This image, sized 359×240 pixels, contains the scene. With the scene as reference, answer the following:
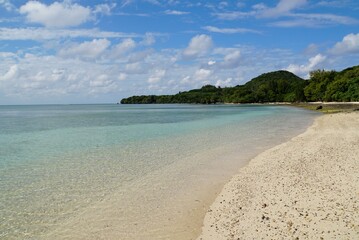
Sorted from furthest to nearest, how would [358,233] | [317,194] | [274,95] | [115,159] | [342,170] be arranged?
[274,95], [115,159], [342,170], [317,194], [358,233]

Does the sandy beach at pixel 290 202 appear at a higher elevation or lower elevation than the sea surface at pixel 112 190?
higher

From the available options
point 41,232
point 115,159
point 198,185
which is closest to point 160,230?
point 41,232

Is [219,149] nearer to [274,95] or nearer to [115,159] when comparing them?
[115,159]

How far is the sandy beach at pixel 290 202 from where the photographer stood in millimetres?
7293

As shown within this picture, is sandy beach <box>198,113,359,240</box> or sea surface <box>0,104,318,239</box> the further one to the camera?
sea surface <box>0,104,318,239</box>

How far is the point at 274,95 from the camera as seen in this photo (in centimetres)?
19962

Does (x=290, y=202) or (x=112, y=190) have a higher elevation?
(x=290, y=202)

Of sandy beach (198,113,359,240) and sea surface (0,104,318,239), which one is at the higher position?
sandy beach (198,113,359,240)

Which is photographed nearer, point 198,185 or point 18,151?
point 198,185

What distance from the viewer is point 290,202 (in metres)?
9.23

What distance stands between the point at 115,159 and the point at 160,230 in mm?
10933

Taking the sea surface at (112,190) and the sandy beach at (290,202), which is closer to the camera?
the sandy beach at (290,202)

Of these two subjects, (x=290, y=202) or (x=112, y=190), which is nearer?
(x=290, y=202)

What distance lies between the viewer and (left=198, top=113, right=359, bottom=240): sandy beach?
7.29 meters
